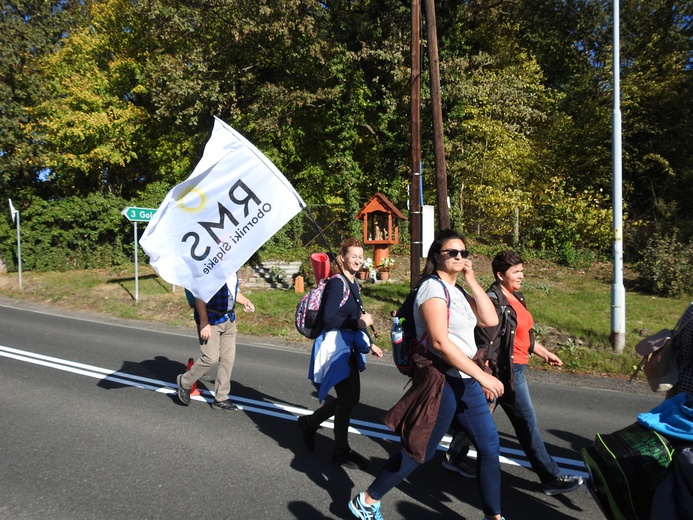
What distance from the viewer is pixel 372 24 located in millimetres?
18703

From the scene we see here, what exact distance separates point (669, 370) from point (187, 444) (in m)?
3.63

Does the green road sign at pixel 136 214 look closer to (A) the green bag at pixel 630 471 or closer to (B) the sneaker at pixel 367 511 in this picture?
(B) the sneaker at pixel 367 511

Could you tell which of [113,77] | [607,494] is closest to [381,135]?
[113,77]

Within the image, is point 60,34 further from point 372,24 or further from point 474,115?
point 474,115

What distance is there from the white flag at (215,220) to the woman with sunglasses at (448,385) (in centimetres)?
186

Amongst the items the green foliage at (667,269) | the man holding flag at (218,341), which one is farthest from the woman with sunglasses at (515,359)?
the green foliage at (667,269)

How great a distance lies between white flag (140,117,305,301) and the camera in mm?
4340

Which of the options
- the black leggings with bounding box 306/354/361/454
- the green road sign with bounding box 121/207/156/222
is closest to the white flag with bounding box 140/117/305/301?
the black leggings with bounding box 306/354/361/454

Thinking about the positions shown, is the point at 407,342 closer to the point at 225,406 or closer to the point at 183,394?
the point at 225,406

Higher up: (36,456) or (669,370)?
(669,370)

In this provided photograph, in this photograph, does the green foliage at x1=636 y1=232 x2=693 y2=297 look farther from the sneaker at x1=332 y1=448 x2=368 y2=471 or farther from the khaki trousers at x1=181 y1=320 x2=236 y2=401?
the khaki trousers at x1=181 y1=320 x2=236 y2=401

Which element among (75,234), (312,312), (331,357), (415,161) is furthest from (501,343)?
(75,234)

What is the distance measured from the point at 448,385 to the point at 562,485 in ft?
4.78

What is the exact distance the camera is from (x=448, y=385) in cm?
285
